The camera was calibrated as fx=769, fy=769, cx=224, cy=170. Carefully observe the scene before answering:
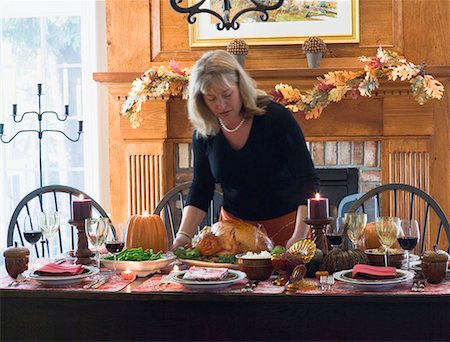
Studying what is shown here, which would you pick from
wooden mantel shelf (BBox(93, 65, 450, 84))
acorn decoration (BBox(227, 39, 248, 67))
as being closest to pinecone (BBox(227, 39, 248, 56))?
acorn decoration (BBox(227, 39, 248, 67))

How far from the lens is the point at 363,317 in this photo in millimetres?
1838

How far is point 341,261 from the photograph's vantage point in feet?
7.04

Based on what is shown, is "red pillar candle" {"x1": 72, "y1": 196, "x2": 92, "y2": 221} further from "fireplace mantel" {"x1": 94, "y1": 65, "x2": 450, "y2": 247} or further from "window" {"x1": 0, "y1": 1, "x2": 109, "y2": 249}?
"window" {"x1": 0, "y1": 1, "x2": 109, "y2": 249}

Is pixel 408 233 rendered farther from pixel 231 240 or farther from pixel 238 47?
pixel 238 47

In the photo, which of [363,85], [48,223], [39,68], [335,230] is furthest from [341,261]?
[39,68]

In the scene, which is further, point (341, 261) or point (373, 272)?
point (341, 261)

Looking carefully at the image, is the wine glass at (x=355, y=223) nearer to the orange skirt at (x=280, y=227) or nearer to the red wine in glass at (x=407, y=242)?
the red wine in glass at (x=407, y=242)

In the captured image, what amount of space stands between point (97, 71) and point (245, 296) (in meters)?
2.76

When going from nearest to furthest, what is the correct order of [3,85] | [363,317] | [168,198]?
[363,317] < [168,198] < [3,85]

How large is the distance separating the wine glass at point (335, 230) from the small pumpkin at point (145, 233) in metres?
0.55

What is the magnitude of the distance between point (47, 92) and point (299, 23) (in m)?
1.57

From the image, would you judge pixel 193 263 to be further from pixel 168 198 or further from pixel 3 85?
pixel 3 85

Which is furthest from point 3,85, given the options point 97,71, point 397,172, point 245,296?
point 245,296

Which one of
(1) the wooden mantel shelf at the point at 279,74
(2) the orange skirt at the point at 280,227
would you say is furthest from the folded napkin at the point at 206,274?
(1) the wooden mantel shelf at the point at 279,74
